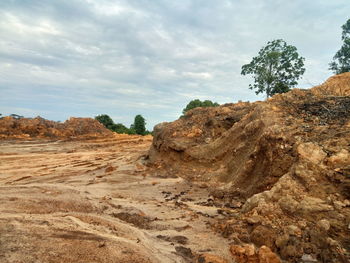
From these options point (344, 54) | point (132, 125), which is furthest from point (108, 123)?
point (344, 54)

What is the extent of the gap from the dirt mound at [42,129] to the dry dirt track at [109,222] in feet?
43.3

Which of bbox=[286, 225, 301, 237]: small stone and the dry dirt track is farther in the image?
bbox=[286, 225, 301, 237]: small stone

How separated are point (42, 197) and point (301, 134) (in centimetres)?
441

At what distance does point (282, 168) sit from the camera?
4414mm

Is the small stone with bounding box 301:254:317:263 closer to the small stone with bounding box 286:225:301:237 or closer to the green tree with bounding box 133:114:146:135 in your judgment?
the small stone with bounding box 286:225:301:237

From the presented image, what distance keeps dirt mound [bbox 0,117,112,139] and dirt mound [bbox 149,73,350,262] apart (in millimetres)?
13485

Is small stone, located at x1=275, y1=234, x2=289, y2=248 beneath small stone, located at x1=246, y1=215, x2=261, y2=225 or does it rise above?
beneath

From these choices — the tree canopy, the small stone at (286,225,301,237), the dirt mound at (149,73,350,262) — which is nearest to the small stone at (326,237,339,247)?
the dirt mound at (149,73,350,262)

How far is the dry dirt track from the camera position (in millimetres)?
2344

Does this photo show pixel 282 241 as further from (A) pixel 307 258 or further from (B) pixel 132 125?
(B) pixel 132 125

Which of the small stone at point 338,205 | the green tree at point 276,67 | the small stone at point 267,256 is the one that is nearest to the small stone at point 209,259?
the small stone at point 267,256

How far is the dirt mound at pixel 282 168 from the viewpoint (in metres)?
2.85

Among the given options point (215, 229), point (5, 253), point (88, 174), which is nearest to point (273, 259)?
point (215, 229)

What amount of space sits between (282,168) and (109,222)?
9.34 feet
